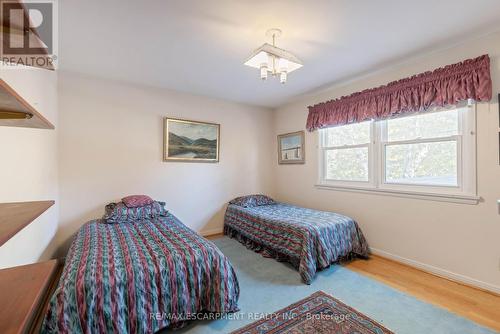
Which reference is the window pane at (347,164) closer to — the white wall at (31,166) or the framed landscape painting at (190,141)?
the framed landscape painting at (190,141)

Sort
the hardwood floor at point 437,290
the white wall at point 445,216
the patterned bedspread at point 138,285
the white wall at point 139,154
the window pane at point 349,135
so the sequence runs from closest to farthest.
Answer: the patterned bedspread at point 138,285
the hardwood floor at point 437,290
the white wall at point 445,216
the white wall at point 139,154
the window pane at point 349,135

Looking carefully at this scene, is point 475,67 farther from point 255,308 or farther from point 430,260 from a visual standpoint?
point 255,308

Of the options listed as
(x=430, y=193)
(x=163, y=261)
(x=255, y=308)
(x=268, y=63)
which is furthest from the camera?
(x=430, y=193)

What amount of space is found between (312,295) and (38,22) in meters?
3.31

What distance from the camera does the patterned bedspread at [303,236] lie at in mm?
2535

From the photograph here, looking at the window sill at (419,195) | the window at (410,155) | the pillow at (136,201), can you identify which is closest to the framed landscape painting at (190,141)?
the pillow at (136,201)

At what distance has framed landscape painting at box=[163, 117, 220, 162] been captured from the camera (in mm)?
3568

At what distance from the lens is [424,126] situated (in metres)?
2.63

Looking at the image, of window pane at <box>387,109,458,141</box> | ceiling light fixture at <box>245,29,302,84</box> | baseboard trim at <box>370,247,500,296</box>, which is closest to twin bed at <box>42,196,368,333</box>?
baseboard trim at <box>370,247,500,296</box>

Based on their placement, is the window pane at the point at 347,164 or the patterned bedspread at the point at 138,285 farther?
the window pane at the point at 347,164

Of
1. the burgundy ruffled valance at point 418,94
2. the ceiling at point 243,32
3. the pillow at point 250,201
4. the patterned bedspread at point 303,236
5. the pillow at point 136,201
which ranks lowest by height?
the patterned bedspread at point 303,236

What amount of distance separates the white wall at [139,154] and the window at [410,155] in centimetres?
170

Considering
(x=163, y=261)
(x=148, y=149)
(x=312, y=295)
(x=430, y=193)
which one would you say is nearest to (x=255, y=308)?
(x=312, y=295)

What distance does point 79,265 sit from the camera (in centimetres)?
162
